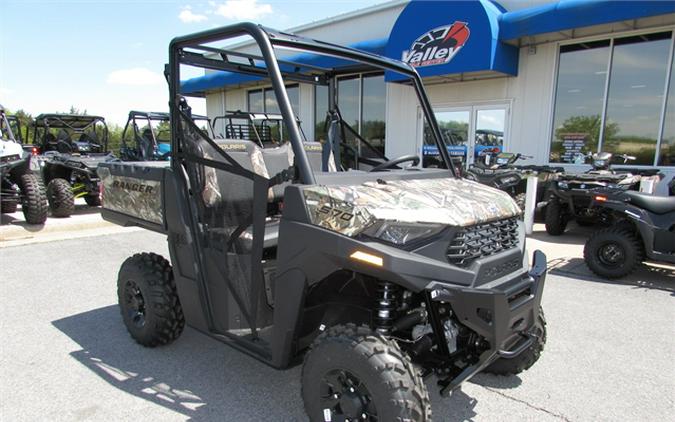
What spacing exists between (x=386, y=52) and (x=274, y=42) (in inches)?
360

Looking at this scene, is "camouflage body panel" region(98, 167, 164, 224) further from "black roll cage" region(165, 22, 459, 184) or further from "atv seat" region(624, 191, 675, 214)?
"atv seat" region(624, 191, 675, 214)

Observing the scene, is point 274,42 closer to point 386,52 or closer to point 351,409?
point 351,409

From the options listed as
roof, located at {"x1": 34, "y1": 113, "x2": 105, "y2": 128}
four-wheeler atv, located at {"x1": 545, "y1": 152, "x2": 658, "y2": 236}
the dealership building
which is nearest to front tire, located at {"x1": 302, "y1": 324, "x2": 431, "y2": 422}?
four-wheeler atv, located at {"x1": 545, "y1": 152, "x2": 658, "y2": 236}

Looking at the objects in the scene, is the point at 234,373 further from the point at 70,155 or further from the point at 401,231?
the point at 70,155

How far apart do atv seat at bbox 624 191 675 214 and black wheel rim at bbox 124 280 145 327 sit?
5.40m

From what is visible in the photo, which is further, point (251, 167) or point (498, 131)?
point (498, 131)

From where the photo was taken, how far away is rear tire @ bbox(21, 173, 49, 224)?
754 centimetres

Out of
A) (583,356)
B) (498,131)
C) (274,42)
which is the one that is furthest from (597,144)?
(274,42)

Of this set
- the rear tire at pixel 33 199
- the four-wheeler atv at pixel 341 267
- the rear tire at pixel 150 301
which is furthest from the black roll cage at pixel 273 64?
the rear tire at pixel 33 199

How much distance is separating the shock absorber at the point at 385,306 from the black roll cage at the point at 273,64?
0.64m

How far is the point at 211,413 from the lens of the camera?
2.64m

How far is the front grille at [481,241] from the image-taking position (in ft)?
7.03

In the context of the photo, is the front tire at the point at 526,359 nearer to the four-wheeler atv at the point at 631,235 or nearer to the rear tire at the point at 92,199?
the four-wheeler atv at the point at 631,235

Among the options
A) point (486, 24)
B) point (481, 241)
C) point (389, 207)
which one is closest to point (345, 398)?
point (389, 207)
